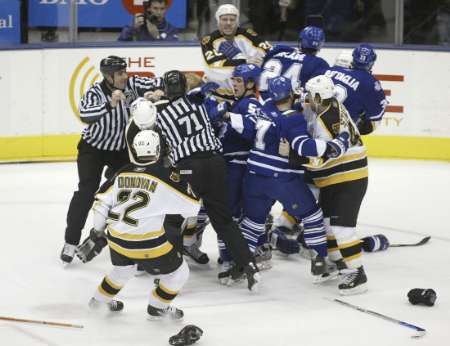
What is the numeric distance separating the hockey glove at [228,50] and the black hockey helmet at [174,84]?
1.13 meters

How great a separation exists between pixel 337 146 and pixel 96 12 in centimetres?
493

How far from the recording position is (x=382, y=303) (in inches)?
228

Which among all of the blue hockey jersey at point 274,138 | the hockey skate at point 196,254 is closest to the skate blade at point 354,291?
the blue hockey jersey at point 274,138

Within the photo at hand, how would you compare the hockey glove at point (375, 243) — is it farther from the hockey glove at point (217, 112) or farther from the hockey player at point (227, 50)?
the hockey glove at point (217, 112)

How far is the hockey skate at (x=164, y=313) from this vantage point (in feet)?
17.5

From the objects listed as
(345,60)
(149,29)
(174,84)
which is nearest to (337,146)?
(174,84)

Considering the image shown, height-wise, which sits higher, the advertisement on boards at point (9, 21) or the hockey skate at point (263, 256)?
the advertisement on boards at point (9, 21)

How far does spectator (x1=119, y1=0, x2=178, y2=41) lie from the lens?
9.94m

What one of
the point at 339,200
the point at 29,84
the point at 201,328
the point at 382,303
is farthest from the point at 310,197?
the point at 29,84

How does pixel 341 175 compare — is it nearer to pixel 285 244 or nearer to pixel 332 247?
pixel 332 247

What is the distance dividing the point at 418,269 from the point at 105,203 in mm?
2266

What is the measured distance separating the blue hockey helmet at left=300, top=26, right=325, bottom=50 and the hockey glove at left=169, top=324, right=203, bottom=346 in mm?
2342

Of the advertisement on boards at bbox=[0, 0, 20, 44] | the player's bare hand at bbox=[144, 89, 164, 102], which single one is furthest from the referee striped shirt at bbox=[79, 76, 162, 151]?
the advertisement on boards at bbox=[0, 0, 20, 44]

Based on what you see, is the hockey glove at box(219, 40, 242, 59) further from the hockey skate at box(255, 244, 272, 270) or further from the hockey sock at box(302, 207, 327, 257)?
the hockey sock at box(302, 207, 327, 257)
